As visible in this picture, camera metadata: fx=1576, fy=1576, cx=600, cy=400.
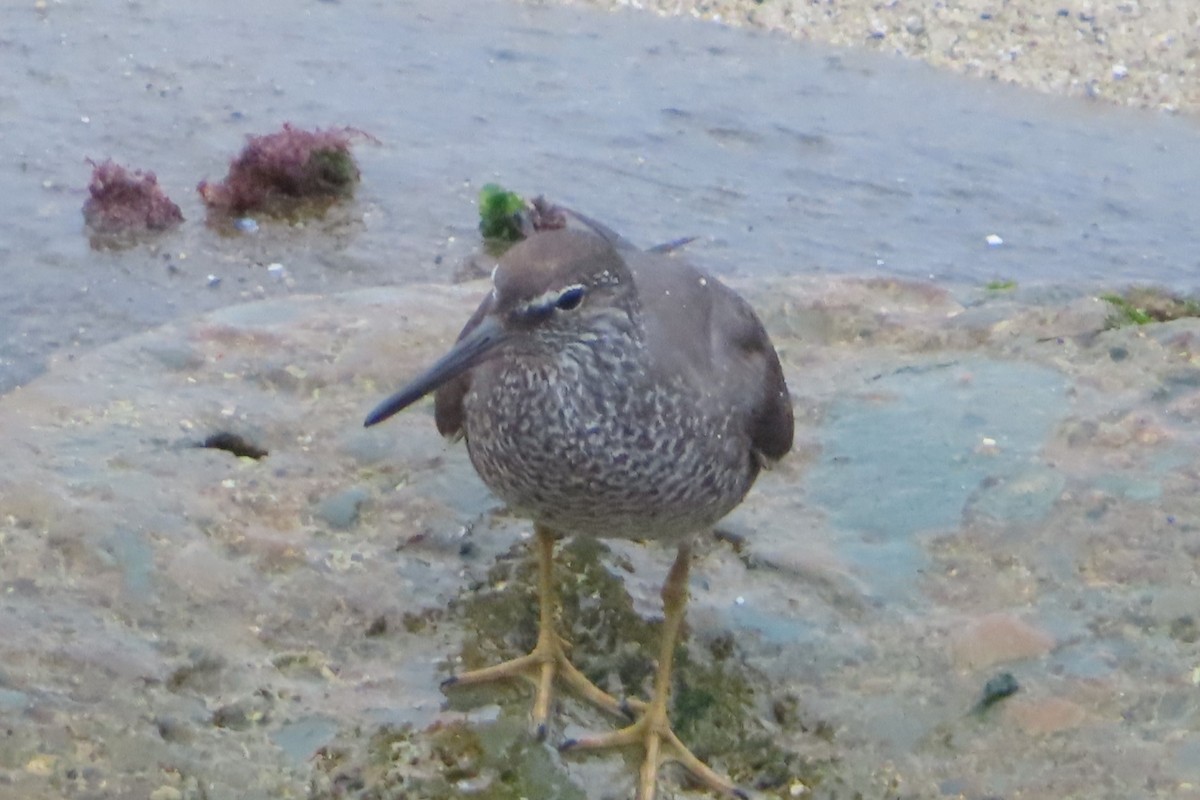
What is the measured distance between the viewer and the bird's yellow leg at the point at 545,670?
437 centimetres

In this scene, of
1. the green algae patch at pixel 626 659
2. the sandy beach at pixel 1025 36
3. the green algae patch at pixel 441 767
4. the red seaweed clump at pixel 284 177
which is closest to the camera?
the green algae patch at pixel 441 767

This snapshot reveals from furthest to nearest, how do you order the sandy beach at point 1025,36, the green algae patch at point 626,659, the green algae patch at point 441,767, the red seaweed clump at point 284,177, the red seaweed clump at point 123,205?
1. the sandy beach at point 1025,36
2. the red seaweed clump at point 284,177
3. the red seaweed clump at point 123,205
4. the green algae patch at point 626,659
5. the green algae patch at point 441,767

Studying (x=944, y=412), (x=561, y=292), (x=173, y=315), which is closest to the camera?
(x=561, y=292)

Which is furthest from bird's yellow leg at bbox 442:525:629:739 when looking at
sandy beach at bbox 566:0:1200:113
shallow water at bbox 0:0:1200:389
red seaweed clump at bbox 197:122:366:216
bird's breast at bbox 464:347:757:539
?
sandy beach at bbox 566:0:1200:113

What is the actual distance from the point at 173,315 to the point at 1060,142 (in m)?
5.63

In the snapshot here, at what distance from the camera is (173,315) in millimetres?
6953

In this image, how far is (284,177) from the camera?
7.89 meters

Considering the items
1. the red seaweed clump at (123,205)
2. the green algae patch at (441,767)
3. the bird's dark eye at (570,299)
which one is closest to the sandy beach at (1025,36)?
the red seaweed clump at (123,205)

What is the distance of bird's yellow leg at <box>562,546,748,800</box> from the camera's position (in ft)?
13.6

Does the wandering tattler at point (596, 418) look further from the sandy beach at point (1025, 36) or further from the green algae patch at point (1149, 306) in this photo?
the sandy beach at point (1025, 36)

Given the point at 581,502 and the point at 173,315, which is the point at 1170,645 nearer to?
the point at 581,502

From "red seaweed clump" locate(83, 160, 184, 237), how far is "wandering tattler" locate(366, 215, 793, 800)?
3.41 meters

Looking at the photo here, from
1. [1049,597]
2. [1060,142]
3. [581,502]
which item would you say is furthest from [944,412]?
[1060,142]

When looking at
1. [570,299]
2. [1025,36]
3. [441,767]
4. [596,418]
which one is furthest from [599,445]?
[1025,36]
